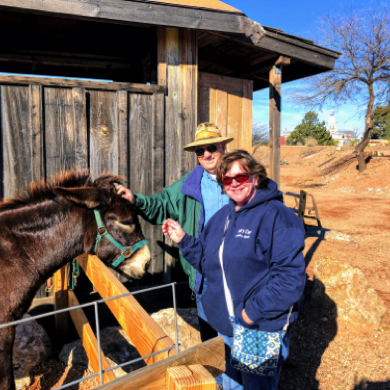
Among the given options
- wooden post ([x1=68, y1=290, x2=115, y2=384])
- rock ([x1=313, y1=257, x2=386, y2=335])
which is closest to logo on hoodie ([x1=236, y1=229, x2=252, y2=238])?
wooden post ([x1=68, y1=290, x2=115, y2=384])

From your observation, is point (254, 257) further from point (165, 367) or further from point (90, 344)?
point (90, 344)

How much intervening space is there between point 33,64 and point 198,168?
5239 millimetres

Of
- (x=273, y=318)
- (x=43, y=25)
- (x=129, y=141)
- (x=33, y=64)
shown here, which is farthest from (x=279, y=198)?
(x=33, y=64)

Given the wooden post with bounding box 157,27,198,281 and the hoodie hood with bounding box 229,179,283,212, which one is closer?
the hoodie hood with bounding box 229,179,283,212

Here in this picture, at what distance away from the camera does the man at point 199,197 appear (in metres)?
2.79

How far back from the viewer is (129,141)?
13.0ft

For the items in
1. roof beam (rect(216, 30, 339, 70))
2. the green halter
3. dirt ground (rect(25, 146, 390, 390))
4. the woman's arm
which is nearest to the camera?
the woman's arm

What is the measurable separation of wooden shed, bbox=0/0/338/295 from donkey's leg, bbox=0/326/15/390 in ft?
6.12

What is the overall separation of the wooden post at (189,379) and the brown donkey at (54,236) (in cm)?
Answer: 142

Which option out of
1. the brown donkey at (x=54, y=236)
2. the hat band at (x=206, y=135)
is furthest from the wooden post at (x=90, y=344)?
the hat band at (x=206, y=135)

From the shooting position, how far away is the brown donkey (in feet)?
7.02

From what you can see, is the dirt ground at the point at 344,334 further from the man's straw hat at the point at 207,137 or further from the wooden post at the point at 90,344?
the man's straw hat at the point at 207,137

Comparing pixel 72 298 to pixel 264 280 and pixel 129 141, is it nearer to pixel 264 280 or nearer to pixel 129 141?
pixel 129 141

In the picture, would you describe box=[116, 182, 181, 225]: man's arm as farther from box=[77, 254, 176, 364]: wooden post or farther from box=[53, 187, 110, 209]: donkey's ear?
box=[77, 254, 176, 364]: wooden post
